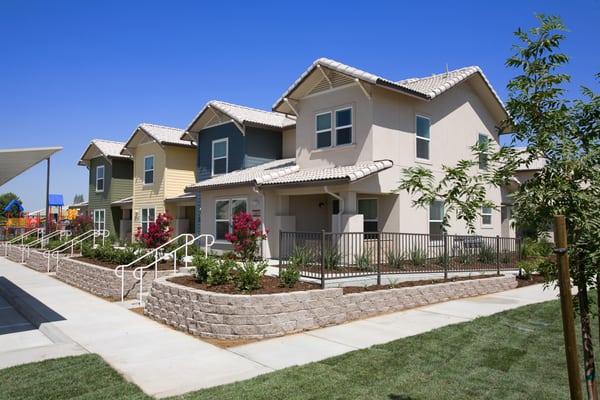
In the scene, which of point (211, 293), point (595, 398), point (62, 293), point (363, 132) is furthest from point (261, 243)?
point (595, 398)

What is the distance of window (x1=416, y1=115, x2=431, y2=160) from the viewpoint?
17234 mm

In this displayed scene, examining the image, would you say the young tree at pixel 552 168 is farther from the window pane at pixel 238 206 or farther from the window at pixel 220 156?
the window at pixel 220 156

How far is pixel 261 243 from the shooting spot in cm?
1670

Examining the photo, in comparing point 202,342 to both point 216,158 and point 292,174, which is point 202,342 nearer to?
point 292,174

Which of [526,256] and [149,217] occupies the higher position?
[149,217]

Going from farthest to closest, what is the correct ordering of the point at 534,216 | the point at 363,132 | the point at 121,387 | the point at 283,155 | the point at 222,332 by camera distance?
the point at 283,155 < the point at 363,132 < the point at 222,332 < the point at 121,387 < the point at 534,216

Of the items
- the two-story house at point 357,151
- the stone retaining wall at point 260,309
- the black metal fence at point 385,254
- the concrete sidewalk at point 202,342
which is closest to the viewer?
the concrete sidewalk at point 202,342

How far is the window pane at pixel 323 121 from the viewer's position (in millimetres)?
16875

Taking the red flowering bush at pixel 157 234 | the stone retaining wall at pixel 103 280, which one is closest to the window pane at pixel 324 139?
the red flowering bush at pixel 157 234

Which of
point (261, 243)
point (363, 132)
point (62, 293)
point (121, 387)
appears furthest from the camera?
point (261, 243)

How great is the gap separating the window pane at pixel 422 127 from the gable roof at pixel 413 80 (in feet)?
3.62

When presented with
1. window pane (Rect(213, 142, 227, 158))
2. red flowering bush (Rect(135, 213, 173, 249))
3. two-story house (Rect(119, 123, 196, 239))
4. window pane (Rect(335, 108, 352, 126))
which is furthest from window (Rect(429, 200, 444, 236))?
two-story house (Rect(119, 123, 196, 239))

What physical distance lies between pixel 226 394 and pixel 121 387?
141cm

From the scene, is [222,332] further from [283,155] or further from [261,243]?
[283,155]
